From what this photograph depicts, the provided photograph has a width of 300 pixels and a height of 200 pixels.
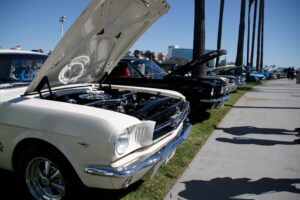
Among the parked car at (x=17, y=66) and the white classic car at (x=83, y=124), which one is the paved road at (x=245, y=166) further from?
the parked car at (x=17, y=66)

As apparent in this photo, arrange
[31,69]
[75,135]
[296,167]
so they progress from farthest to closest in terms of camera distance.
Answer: [296,167]
[31,69]
[75,135]

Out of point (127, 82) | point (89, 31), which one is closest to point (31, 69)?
point (89, 31)

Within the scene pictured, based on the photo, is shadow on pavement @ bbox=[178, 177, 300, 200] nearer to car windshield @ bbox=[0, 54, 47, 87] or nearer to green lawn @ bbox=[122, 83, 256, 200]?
green lawn @ bbox=[122, 83, 256, 200]

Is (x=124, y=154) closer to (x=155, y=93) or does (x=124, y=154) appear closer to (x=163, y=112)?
(x=163, y=112)

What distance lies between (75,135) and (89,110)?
0.28 m

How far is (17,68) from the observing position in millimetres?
4094

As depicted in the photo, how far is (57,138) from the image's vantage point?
2857 millimetres

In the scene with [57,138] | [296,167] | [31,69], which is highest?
[31,69]

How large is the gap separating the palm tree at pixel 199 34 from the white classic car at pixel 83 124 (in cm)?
678

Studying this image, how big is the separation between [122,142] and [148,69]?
18.6ft

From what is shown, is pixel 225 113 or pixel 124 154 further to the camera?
pixel 225 113

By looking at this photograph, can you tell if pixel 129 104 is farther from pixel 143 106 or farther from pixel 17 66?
pixel 17 66

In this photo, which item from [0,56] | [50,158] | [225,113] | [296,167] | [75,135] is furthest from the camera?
[225,113]

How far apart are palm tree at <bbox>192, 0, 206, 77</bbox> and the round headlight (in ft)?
26.9
